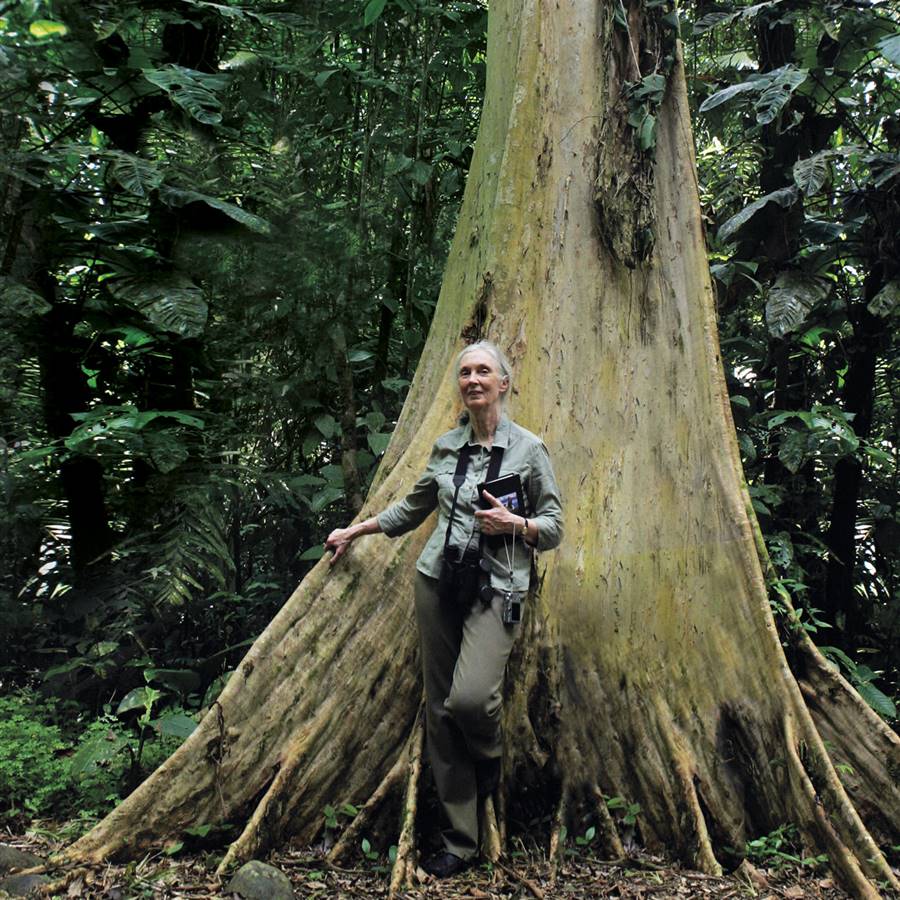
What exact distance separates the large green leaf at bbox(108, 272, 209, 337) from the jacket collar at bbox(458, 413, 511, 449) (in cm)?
198

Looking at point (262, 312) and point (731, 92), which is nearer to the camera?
point (731, 92)

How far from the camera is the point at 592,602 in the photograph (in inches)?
166

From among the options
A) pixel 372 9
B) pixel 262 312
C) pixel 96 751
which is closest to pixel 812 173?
pixel 372 9

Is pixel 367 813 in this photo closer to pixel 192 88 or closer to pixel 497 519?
pixel 497 519

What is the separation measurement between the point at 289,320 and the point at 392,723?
3217 millimetres

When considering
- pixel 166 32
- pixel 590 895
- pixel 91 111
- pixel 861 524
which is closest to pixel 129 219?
pixel 91 111

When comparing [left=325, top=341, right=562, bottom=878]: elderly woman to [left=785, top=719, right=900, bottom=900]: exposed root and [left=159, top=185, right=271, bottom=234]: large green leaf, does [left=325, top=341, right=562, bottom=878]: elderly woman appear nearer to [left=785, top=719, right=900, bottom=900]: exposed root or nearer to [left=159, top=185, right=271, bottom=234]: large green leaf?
[left=785, top=719, right=900, bottom=900]: exposed root

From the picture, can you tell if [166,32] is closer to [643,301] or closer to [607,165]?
[607,165]

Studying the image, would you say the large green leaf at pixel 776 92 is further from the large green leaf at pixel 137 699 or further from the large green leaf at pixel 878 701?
the large green leaf at pixel 137 699

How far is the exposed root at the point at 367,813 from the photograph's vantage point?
12.6 feet

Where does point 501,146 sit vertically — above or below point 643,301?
above

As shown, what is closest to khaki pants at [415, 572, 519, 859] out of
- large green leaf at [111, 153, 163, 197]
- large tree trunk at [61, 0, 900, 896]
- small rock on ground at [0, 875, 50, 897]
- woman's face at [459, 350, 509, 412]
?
large tree trunk at [61, 0, 900, 896]

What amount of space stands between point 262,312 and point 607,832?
4.09m

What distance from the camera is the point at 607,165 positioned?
15.0 ft
